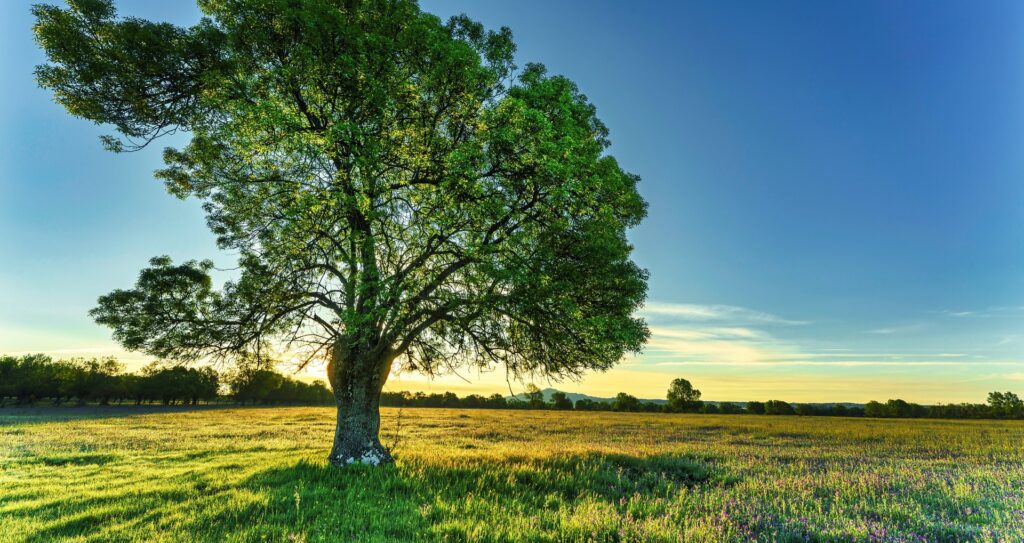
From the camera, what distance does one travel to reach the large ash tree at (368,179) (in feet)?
36.0

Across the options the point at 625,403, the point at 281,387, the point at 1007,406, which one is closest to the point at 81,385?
the point at 281,387

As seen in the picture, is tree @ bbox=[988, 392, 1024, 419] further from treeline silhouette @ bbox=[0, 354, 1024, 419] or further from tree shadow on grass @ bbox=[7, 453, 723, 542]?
tree shadow on grass @ bbox=[7, 453, 723, 542]

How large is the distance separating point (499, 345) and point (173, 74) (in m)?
12.1

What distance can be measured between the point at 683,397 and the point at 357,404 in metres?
109

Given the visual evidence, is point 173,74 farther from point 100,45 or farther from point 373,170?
point 373,170

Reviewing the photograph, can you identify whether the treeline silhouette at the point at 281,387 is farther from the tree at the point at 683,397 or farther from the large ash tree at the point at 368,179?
the large ash tree at the point at 368,179

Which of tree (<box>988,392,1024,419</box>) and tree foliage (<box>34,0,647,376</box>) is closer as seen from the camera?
tree foliage (<box>34,0,647,376</box>)

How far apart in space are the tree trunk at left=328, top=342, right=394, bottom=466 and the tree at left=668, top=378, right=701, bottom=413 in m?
98.6


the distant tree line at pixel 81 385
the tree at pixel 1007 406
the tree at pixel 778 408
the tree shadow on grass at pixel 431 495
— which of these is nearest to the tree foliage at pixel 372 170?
the tree shadow on grass at pixel 431 495

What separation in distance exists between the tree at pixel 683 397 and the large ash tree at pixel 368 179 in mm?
98892

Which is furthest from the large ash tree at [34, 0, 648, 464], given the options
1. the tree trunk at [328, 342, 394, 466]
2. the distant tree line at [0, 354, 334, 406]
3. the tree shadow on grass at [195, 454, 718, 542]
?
the distant tree line at [0, 354, 334, 406]

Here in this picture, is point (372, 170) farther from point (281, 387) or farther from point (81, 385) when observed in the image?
point (81, 385)

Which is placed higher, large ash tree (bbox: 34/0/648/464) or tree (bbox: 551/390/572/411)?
large ash tree (bbox: 34/0/648/464)

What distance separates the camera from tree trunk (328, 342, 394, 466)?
42.7ft
